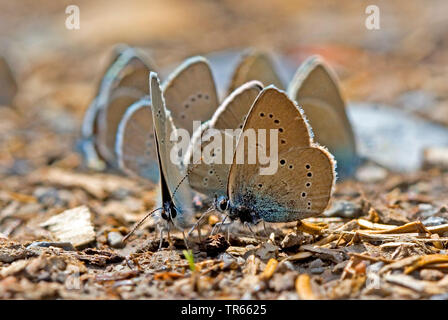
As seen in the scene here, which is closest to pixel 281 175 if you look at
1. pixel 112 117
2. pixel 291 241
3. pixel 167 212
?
pixel 291 241

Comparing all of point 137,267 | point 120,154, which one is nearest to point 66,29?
point 120,154

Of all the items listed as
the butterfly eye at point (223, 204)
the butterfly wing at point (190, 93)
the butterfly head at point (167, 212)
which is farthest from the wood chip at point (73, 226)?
the butterfly wing at point (190, 93)

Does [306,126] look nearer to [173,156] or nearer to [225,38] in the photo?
[173,156]

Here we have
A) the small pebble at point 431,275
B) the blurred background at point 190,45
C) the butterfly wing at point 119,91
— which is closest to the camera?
the small pebble at point 431,275

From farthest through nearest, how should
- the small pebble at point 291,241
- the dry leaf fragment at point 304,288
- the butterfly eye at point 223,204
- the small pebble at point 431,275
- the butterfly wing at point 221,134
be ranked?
the butterfly wing at point 221,134 → the butterfly eye at point 223,204 → the small pebble at point 291,241 → the small pebble at point 431,275 → the dry leaf fragment at point 304,288

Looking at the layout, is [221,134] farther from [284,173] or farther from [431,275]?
[431,275]

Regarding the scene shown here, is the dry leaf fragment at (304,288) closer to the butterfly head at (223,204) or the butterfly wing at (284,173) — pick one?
the butterfly wing at (284,173)
